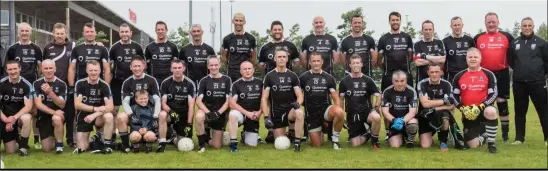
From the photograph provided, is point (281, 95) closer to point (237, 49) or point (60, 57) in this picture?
point (237, 49)

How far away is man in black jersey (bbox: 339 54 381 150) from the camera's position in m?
8.14

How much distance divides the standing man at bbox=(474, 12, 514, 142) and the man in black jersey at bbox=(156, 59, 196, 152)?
4.50 m

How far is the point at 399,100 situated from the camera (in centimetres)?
793

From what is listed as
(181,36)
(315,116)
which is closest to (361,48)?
(315,116)

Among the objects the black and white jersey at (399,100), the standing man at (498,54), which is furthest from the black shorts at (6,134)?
the standing man at (498,54)

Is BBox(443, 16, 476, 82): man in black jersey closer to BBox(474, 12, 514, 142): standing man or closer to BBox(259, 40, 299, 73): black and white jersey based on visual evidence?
BBox(474, 12, 514, 142): standing man

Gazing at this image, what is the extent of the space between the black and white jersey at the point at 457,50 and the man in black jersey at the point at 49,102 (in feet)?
19.3

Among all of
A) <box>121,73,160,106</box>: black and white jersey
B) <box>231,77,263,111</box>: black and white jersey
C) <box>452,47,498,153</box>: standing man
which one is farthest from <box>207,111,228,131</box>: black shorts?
<box>452,47,498,153</box>: standing man

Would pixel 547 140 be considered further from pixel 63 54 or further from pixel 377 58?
pixel 63 54

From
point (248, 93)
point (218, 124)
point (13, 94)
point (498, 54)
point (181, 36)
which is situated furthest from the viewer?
point (181, 36)

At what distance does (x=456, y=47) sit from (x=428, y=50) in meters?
0.43

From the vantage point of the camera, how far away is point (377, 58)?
907cm

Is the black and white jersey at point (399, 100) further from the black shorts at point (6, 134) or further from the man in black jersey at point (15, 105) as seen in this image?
the black shorts at point (6, 134)

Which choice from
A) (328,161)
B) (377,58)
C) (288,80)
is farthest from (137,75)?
(377,58)
